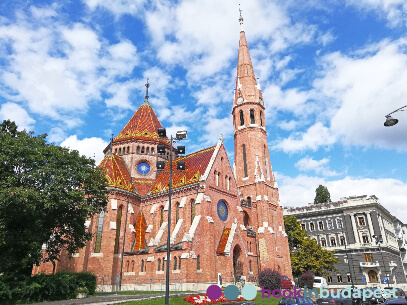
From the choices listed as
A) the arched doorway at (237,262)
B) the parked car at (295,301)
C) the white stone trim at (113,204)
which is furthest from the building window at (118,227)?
the parked car at (295,301)

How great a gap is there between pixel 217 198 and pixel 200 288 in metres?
10.2

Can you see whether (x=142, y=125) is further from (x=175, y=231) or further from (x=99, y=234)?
(x=175, y=231)

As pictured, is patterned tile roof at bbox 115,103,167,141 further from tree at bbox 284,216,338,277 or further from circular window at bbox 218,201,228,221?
tree at bbox 284,216,338,277

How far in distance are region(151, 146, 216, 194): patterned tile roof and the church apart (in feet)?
0.53

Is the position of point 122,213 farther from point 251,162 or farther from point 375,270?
point 375,270

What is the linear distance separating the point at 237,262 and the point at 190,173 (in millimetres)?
11199

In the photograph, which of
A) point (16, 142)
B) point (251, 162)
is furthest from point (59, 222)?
point (251, 162)

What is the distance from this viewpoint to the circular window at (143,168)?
142 ft

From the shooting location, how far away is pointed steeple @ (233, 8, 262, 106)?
4815 centimetres

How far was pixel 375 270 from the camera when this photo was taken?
51.5 meters

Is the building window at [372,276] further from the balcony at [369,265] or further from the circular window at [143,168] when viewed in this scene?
the circular window at [143,168]

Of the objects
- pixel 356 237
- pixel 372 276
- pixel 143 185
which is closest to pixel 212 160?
pixel 143 185

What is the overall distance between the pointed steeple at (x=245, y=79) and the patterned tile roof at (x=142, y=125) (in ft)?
43.5

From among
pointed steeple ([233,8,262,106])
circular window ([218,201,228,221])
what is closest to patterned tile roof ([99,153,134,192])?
circular window ([218,201,228,221])
